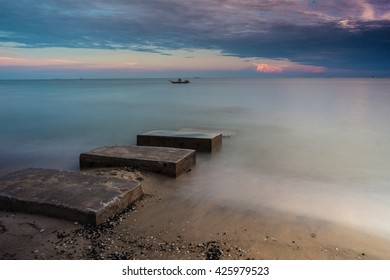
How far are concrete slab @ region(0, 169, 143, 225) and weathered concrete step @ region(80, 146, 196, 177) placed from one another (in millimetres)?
960

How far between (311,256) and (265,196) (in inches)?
65.3

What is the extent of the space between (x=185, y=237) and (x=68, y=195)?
1371 millimetres

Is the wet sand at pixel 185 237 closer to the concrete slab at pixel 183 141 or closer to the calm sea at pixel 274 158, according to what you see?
the calm sea at pixel 274 158

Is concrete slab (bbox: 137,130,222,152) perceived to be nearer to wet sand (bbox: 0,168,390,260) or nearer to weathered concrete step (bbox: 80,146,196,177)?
weathered concrete step (bbox: 80,146,196,177)

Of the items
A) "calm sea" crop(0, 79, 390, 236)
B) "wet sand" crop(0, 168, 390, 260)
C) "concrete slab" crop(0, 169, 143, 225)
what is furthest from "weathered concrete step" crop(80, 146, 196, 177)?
"wet sand" crop(0, 168, 390, 260)

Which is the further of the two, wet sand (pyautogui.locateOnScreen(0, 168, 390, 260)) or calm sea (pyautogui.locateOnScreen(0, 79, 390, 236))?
calm sea (pyautogui.locateOnScreen(0, 79, 390, 236))

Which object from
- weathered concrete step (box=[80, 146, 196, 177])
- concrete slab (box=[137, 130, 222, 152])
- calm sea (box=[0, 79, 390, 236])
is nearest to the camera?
calm sea (box=[0, 79, 390, 236])

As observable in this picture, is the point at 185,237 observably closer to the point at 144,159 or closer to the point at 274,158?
the point at 144,159

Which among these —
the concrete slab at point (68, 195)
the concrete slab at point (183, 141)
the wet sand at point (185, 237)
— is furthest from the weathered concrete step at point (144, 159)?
the concrete slab at point (183, 141)

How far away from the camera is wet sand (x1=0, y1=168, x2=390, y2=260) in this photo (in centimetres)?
298

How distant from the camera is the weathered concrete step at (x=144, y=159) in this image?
5.26 meters

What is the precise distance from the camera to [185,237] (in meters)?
3.31

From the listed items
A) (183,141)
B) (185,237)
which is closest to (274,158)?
(183,141)
